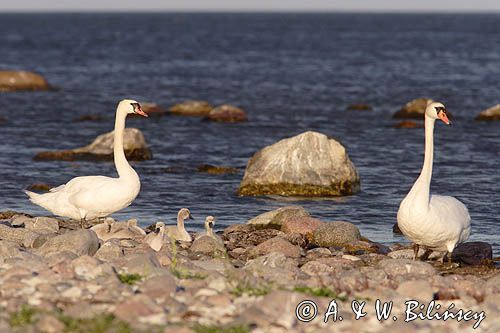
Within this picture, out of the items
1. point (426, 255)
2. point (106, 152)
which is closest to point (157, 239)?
point (426, 255)

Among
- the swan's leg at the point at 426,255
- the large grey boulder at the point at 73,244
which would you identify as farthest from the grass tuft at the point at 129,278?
the swan's leg at the point at 426,255

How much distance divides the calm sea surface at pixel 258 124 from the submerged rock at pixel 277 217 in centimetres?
127

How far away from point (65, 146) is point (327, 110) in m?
13.5

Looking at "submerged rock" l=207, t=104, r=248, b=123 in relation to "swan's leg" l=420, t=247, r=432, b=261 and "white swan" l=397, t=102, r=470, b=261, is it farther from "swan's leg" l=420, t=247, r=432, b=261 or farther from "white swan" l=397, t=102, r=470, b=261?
"white swan" l=397, t=102, r=470, b=261

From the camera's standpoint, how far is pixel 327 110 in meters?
38.9

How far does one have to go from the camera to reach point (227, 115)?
3394cm

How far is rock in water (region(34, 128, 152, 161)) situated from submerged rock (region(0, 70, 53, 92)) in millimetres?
22255

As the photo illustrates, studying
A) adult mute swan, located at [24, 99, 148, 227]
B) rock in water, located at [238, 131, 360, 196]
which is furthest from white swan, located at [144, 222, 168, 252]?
rock in water, located at [238, 131, 360, 196]

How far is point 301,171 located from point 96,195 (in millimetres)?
6514

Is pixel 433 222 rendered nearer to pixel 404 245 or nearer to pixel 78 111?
pixel 404 245

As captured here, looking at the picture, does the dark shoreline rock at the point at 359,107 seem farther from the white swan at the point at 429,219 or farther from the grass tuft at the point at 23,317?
the grass tuft at the point at 23,317

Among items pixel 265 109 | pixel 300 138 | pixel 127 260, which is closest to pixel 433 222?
pixel 127 260

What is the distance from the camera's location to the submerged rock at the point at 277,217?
1581cm

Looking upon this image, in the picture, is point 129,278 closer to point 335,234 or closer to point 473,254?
point 335,234
